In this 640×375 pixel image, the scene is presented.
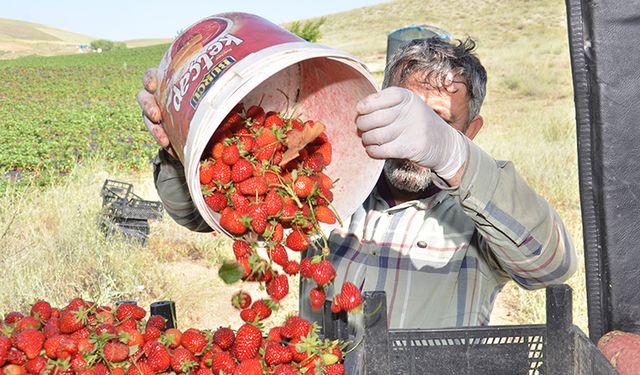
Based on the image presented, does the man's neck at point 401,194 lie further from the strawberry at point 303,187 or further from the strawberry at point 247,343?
the strawberry at point 247,343

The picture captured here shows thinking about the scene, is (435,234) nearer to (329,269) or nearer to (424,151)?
(329,269)

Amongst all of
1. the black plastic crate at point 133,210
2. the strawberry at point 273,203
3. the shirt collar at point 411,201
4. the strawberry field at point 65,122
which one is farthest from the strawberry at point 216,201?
the strawberry field at point 65,122

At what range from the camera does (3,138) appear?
41.0ft

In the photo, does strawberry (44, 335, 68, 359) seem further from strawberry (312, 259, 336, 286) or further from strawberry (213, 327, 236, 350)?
strawberry (312, 259, 336, 286)

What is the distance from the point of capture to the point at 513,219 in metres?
1.69

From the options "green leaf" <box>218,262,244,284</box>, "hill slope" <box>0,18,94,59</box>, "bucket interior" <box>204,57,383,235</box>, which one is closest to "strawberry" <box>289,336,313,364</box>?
"green leaf" <box>218,262,244,284</box>

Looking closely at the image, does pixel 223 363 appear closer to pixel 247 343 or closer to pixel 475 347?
pixel 247 343

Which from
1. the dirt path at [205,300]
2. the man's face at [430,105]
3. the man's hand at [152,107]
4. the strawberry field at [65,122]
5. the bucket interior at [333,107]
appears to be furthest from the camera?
the strawberry field at [65,122]

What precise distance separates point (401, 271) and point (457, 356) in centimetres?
52

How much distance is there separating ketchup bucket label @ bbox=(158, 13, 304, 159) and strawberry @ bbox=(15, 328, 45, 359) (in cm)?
56

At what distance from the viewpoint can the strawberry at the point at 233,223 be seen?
5.47 feet

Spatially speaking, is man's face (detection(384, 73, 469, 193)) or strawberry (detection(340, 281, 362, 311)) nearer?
strawberry (detection(340, 281, 362, 311))

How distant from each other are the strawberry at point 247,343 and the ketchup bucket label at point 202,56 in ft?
1.53

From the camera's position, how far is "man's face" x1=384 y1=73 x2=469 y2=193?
219 centimetres
